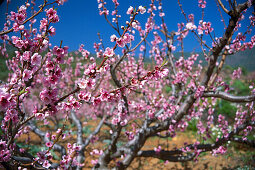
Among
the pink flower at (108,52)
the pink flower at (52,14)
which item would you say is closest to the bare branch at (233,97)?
the pink flower at (108,52)

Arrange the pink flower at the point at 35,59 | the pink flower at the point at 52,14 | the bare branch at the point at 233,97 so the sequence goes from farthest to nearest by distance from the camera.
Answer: the bare branch at the point at 233,97 < the pink flower at the point at 52,14 < the pink flower at the point at 35,59

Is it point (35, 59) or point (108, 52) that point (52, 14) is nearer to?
point (35, 59)

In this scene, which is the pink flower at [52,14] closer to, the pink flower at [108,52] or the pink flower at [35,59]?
the pink flower at [35,59]

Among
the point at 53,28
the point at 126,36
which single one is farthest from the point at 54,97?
the point at 126,36

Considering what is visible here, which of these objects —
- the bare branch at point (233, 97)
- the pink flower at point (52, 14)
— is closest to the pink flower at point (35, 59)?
the pink flower at point (52, 14)

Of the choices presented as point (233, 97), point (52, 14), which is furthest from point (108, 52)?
point (233, 97)

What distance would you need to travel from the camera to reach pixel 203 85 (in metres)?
2.61

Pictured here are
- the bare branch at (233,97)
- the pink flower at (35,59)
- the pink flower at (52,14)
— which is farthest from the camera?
the bare branch at (233,97)

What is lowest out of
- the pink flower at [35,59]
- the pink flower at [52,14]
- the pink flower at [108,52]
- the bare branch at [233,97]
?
the bare branch at [233,97]

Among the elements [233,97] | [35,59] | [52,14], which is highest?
[52,14]

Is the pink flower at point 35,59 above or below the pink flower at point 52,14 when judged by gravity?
below

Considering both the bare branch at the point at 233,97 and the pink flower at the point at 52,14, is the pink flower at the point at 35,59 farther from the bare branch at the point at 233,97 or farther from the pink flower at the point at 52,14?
the bare branch at the point at 233,97

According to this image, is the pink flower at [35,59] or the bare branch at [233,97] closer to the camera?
the pink flower at [35,59]

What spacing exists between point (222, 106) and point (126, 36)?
29.6 feet
